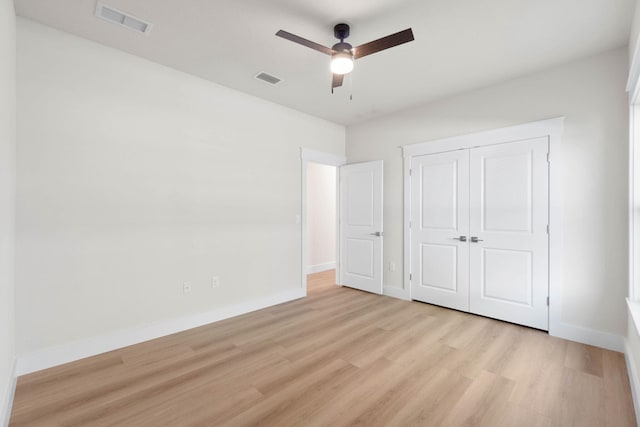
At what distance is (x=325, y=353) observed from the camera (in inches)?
109

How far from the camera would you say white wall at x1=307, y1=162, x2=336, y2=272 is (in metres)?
6.54

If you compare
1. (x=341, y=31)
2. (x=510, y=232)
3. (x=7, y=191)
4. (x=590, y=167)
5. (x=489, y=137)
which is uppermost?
(x=341, y=31)

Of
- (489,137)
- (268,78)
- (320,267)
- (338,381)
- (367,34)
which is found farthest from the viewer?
(320,267)

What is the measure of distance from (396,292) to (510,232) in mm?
1818

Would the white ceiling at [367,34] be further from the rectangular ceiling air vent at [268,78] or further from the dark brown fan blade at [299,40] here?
the dark brown fan blade at [299,40]

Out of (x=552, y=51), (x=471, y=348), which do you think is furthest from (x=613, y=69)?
(x=471, y=348)

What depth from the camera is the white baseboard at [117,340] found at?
244 cm

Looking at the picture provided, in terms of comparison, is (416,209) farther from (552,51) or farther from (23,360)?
(23,360)

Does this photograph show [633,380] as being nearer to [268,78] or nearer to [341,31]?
[341,31]

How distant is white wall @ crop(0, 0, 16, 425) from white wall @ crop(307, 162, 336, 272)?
471 cm

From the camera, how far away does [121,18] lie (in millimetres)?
2443

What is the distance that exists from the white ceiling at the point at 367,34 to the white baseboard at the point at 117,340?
108 inches

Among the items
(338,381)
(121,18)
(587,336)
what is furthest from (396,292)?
(121,18)

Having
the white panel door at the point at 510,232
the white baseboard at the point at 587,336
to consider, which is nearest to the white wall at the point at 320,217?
the white panel door at the point at 510,232
